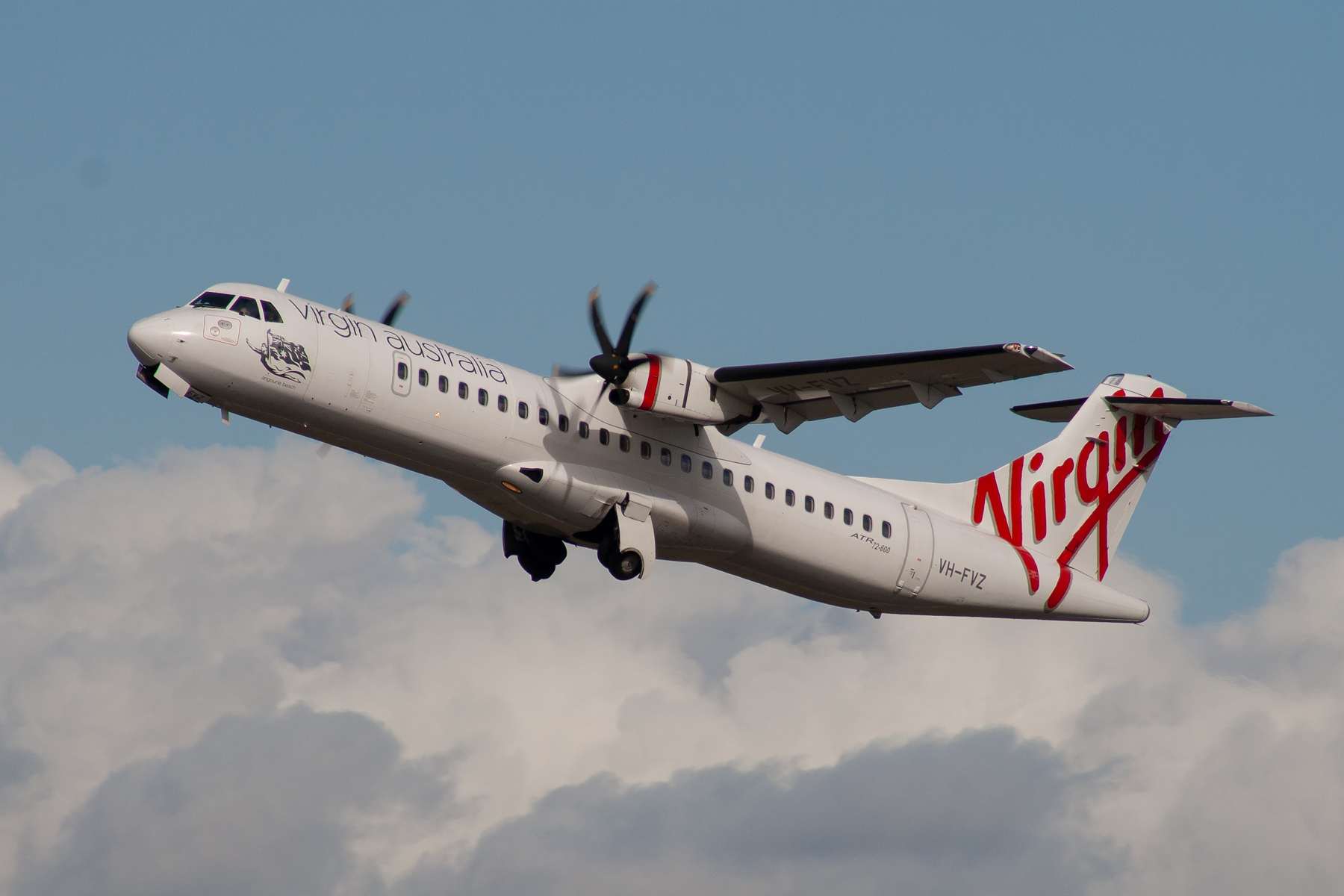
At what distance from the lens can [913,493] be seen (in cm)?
2966

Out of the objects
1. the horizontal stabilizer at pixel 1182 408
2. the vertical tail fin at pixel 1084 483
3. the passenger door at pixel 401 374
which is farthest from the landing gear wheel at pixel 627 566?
the horizontal stabilizer at pixel 1182 408

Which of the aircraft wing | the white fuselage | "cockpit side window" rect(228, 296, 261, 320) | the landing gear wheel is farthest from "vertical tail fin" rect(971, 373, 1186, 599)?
"cockpit side window" rect(228, 296, 261, 320)

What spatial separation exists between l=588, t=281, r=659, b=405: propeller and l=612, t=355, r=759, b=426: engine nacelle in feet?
0.20

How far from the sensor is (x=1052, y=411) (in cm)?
3225

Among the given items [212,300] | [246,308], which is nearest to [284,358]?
[246,308]

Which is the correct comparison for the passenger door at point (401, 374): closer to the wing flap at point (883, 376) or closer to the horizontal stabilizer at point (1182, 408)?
the wing flap at point (883, 376)

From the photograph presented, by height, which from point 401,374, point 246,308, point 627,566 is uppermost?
point 246,308

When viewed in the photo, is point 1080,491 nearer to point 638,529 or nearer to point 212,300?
point 638,529

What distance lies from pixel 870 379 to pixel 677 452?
3.46 m

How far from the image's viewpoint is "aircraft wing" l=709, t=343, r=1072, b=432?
23.3 metres

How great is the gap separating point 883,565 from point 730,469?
11.3 feet

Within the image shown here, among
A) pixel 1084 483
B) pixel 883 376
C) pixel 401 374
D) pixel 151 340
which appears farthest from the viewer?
pixel 1084 483

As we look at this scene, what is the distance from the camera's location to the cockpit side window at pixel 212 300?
22594 mm

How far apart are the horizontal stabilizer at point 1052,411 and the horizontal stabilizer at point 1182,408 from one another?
69cm
